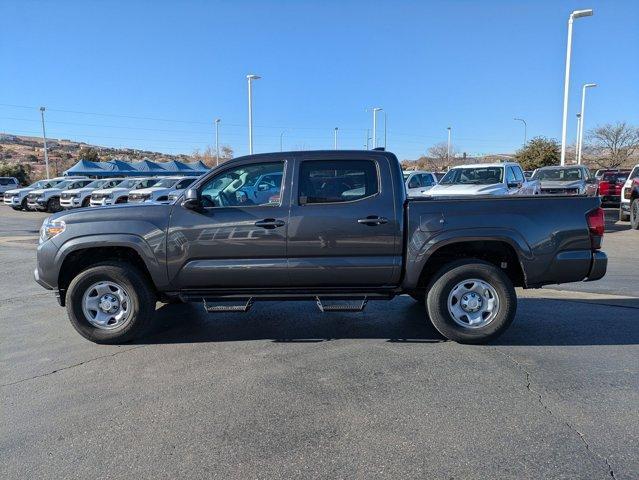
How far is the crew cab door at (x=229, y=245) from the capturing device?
5.04m

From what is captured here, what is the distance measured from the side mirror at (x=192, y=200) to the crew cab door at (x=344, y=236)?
0.93 meters

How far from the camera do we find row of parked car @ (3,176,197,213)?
22312mm

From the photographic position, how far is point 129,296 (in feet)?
17.0

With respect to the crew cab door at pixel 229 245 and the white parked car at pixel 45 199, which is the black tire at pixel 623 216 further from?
the white parked car at pixel 45 199

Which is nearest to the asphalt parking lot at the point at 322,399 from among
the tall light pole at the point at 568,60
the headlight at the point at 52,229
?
the headlight at the point at 52,229

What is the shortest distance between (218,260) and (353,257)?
4.42 feet

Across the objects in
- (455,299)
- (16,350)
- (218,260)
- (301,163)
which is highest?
(301,163)

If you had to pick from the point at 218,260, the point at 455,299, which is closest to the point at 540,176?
the point at 455,299

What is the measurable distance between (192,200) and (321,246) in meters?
1.35

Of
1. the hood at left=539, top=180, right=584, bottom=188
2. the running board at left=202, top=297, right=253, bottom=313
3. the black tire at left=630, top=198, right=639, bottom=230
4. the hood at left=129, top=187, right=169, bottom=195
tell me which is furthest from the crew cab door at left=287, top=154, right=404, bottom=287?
the hood at left=129, top=187, right=169, bottom=195

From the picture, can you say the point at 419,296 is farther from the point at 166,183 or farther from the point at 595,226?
the point at 166,183

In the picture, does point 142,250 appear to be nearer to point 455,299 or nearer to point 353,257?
point 353,257

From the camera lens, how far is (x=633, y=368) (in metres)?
4.49

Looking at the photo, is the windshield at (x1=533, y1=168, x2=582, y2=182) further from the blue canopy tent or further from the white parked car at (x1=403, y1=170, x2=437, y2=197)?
the blue canopy tent
